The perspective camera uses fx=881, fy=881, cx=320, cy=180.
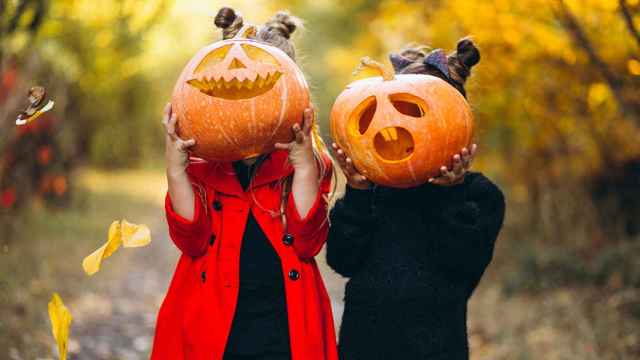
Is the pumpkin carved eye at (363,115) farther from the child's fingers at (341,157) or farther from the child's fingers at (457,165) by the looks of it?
the child's fingers at (457,165)

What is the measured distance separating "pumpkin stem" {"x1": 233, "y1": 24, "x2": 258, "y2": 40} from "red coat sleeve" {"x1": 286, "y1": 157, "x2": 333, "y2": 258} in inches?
24.7

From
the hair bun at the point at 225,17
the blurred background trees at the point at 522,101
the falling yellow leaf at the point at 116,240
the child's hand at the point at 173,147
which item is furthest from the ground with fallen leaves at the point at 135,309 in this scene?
the hair bun at the point at 225,17

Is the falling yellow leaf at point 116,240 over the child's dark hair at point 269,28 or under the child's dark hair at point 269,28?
under

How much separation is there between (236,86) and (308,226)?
1.96 ft

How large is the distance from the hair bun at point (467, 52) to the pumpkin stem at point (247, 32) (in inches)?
32.1

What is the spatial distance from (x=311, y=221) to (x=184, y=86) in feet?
2.26

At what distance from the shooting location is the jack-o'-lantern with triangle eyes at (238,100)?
313cm

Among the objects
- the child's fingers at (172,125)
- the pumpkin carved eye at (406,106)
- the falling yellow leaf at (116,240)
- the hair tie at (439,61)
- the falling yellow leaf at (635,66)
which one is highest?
the hair tie at (439,61)

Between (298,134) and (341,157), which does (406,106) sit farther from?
(298,134)

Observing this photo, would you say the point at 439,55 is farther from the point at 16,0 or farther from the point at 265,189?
the point at 16,0

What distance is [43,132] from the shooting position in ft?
41.0

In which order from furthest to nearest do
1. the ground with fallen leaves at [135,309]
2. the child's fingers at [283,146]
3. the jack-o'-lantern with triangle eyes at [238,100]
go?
the ground with fallen leaves at [135,309]
the child's fingers at [283,146]
the jack-o'-lantern with triangle eyes at [238,100]

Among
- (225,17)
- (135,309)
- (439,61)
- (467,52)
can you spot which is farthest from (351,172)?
(135,309)

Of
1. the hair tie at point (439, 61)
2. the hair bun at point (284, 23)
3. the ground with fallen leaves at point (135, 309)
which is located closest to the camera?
the hair tie at point (439, 61)
